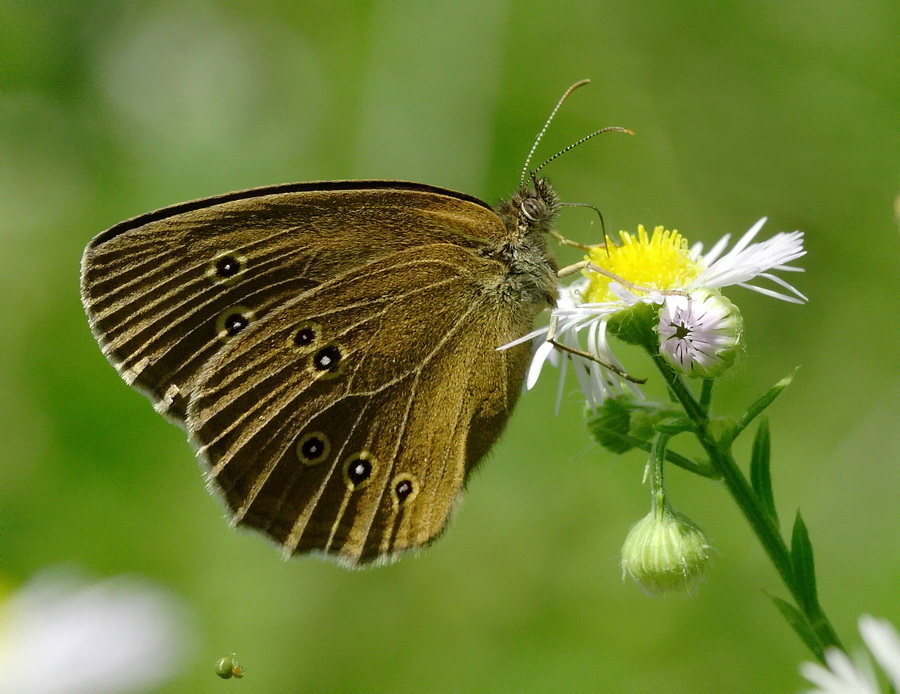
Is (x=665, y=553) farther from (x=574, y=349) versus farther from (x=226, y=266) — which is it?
(x=226, y=266)

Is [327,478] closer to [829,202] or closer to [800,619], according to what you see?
[800,619]

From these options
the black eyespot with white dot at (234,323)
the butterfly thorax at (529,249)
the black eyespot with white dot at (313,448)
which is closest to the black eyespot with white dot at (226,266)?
the black eyespot with white dot at (234,323)

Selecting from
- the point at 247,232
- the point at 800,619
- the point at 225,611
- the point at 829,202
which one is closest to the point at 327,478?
the point at 247,232

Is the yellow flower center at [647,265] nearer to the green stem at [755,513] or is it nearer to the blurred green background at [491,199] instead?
the green stem at [755,513]

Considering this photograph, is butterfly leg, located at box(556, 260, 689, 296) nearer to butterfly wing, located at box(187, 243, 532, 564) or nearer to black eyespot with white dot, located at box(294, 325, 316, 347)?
butterfly wing, located at box(187, 243, 532, 564)

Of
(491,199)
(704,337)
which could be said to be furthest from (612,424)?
(491,199)

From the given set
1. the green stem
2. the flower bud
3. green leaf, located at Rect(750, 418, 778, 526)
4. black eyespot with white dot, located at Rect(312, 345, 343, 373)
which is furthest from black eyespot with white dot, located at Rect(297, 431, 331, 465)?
green leaf, located at Rect(750, 418, 778, 526)
